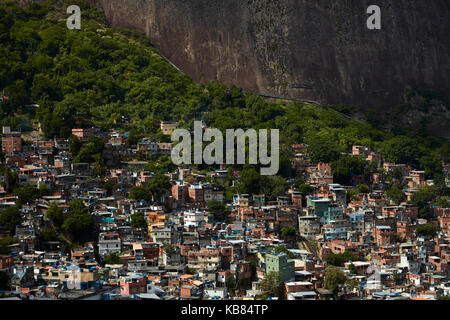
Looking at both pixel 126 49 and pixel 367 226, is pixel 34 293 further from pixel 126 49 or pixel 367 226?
pixel 126 49

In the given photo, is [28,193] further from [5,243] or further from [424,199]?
[424,199]

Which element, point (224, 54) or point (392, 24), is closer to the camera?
point (224, 54)

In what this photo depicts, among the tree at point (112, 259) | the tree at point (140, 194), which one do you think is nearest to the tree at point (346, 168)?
the tree at point (140, 194)

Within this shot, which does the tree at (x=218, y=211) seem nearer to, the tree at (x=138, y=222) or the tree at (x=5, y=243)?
the tree at (x=138, y=222)

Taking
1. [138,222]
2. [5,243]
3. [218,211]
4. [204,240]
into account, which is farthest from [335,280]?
[5,243]

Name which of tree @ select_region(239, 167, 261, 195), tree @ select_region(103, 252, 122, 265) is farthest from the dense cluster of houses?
tree @ select_region(239, 167, 261, 195)

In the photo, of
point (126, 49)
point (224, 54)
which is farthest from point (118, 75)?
point (224, 54)

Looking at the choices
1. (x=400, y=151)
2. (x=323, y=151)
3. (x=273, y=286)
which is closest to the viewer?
(x=273, y=286)
